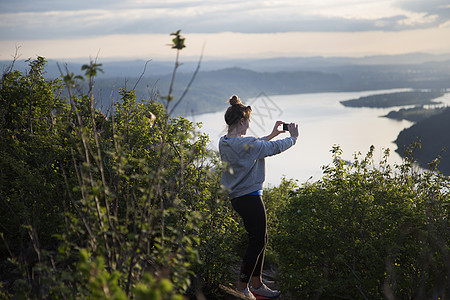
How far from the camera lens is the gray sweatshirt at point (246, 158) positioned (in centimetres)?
388

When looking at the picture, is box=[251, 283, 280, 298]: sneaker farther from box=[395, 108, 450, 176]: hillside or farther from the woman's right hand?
box=[395, 108, 450, 176]: hillside

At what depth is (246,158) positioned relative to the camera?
3.93 meters

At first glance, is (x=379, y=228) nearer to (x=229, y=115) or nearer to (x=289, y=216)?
(x=289, y=216)

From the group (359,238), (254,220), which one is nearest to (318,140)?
(359,238)

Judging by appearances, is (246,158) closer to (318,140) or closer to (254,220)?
(254,220)

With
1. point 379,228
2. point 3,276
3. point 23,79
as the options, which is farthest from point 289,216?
point 23,79

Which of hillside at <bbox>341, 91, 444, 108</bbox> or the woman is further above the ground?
the woman

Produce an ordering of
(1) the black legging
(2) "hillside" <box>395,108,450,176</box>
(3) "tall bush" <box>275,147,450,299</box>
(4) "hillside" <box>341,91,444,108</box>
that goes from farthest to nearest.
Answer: (4) "hillside" <box>341,91,444,108</box> < (2) "hillside" <box>395,108,450,176</box> < (3) "tall bush" <box>275,147,450,299</box> < (1) the black legging

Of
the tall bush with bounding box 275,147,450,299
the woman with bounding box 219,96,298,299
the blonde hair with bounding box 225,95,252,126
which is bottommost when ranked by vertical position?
the tall bush with bounding box 275,147,450,299

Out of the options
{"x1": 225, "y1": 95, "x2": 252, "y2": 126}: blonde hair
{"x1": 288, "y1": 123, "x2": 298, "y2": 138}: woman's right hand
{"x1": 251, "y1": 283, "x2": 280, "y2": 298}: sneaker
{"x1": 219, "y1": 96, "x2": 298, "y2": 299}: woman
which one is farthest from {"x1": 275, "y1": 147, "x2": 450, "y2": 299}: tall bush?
{"x1": 225, "y1": 95, "x2": 252, "y2": 126}: blonde hair

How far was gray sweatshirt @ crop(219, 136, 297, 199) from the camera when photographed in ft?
12.7

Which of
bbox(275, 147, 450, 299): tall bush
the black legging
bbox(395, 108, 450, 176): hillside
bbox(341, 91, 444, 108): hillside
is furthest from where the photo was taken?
bbox(341, 91, 444, 108): hillside

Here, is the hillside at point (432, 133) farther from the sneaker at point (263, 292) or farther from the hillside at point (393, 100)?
the sneaker at point (263, 292)

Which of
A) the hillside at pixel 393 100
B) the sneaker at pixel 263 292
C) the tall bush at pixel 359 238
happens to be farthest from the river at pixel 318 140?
the hillside at pixel 393 100
